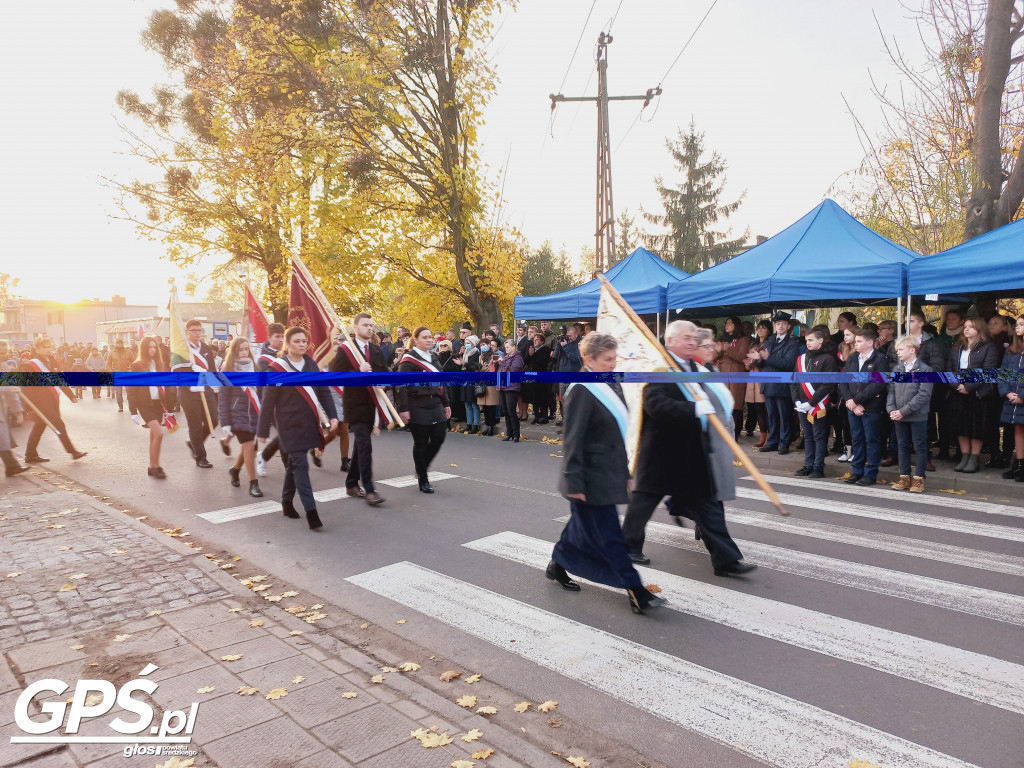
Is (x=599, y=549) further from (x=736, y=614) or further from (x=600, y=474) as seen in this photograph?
(x=736, y=614)

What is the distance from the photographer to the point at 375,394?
301 inches

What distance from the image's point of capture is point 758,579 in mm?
5102


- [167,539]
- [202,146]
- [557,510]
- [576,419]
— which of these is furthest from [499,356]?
[202,146]

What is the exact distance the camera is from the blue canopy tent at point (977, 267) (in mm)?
7991

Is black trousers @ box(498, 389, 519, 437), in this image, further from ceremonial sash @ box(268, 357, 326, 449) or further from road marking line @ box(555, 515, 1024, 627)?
road marking line @ box(555, 515, 1024, 627)

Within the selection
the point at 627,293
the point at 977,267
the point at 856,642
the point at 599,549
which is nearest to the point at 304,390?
the point at 599,549

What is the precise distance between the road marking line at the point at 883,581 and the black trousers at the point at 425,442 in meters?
3.09

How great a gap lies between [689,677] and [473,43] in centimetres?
1713

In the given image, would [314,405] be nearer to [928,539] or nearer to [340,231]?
[928,539]

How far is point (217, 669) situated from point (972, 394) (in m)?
9.08

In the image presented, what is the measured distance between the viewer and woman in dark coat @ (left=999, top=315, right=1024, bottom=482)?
7.93m

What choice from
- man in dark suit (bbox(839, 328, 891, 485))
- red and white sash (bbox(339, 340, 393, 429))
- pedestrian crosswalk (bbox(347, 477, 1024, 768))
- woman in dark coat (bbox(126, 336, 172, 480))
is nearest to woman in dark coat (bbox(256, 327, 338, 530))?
red and white sash (bbox(339, 340, 393, 429))

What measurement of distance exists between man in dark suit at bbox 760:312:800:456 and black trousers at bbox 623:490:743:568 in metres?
5.40

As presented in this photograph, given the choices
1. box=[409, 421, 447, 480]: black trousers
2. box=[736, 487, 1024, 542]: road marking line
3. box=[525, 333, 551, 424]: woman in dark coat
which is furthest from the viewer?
box=[525, 333, 551, 424]: woman in dark coat
